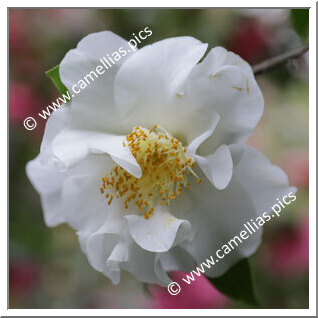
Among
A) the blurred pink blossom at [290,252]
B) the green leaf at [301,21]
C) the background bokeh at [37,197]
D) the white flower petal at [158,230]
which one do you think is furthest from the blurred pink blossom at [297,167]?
the white flower petal at [158,230]

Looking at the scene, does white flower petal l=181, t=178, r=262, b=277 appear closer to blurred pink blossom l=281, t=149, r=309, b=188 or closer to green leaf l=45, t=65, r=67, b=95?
green leaf l=45, t=65, r=67, b=95

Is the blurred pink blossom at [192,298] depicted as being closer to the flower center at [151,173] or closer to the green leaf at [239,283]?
the green leaf at [239,283]

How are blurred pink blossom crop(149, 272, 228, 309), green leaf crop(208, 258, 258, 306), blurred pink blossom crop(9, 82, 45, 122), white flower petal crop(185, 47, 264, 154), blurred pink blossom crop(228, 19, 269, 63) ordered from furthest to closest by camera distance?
blurred pink blossom crop(9, 82, 45, 122), blurred pink blossom crop(228, 19, 269, 63), blurred pink blossom crop(149, 272, 228, 309), green leaf crop(208, 258, 258, 306), white flower petal crop(185, 47, 264, 154)

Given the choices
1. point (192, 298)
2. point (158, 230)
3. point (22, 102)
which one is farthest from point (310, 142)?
point (22, 102)

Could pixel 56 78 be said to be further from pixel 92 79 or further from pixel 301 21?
pixel 301 21

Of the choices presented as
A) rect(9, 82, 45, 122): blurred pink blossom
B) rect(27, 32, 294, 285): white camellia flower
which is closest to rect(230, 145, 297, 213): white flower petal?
rect(27, 32, 294, 285): white camellia flower

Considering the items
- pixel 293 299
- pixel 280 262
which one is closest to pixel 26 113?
pixel 280 262
